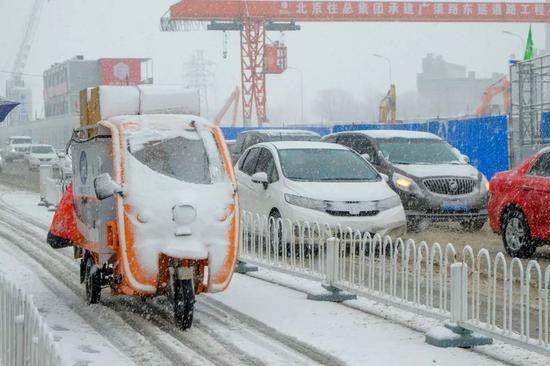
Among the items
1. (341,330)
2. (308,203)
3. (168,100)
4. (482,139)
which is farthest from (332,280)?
(482,139)

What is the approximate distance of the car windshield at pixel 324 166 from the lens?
1516 cm

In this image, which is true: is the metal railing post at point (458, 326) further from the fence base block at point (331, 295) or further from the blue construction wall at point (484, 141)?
the blue construction wall at point (484, 141)

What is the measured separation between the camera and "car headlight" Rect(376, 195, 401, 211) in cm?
1435

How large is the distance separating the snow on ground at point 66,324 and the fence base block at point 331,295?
8.44 ft

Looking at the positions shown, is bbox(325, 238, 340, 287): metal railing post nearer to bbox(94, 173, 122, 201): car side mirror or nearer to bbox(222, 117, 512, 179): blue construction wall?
bbox(94, 173, 122, 201): car side mirror

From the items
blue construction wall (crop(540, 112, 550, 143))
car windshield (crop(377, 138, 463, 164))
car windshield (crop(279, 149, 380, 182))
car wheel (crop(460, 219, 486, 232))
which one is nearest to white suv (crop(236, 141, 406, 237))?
car windshield (crop(279, 149, 380, 182))

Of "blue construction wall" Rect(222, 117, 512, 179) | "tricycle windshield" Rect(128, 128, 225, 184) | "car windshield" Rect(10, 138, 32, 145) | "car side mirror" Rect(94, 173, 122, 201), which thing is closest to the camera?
"car side mirror" Rect(94, 173, 122, 201)

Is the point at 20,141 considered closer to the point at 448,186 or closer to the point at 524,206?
the point at 448,186

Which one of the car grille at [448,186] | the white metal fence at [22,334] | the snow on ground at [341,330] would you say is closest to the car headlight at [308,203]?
the snow on ground at [341,330]

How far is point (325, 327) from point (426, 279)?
106 centimetres

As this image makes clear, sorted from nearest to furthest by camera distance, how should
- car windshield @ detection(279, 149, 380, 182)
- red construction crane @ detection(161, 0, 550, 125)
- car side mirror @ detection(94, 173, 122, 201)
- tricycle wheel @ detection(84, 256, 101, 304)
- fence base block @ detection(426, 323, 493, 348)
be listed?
fence base block @ detection(426, 323, 493, 348) < car side mirror @ detection(94, 173, 122, 201) < tricycle wheel @ detection(84, 256, 101, 304) < car windshield @ detection(279, 149, 380, 182) < red construction crane @ detection(161, 0, 550, 125)

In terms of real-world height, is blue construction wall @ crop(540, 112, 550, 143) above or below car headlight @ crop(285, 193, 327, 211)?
above

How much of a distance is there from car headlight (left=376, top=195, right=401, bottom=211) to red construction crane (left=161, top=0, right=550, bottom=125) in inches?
2253

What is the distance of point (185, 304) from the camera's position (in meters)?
9.09
